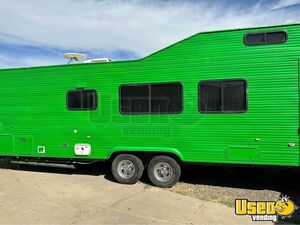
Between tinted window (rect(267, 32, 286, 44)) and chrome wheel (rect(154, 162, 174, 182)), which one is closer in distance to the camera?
tinted window (rect(267, 32, 286, 44))

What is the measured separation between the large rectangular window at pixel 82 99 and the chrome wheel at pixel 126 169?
1.70 metres

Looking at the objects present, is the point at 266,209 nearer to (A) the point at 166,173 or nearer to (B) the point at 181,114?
(A) the point at 166,173

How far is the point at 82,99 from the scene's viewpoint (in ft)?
29.0

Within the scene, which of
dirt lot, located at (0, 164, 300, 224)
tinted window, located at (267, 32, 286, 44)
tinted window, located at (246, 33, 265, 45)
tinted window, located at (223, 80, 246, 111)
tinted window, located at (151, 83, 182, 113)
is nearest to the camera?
dirt lot, located at (0, 164, 300, 224)

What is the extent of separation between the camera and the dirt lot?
609 centimetres

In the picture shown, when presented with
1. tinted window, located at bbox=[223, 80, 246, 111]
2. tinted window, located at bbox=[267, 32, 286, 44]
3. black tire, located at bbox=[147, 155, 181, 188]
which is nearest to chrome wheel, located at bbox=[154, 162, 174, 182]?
black tire, located at bbox=[147, 155, 181, 188]

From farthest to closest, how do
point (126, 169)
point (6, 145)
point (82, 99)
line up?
1. point (6, 145)
2. point (82, 99)
3. point (126, 169)

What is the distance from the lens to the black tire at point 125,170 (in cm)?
834

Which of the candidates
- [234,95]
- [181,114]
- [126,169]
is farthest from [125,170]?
[234,95]

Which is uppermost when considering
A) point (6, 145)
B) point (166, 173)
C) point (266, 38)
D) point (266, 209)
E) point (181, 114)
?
point (266, 38)

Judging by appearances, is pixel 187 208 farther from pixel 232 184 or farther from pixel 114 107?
pixel 114 107

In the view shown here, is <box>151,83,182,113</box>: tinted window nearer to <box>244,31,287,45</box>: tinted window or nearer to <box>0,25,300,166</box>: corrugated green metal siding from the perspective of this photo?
<box>0,25,300,166</box>: corrugated green metal siding

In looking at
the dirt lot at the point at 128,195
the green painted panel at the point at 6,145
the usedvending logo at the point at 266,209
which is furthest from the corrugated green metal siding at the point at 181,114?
the usedvending logo at the point at 266,209

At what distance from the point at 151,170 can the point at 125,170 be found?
0.75 metres
